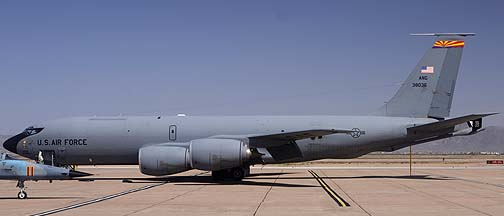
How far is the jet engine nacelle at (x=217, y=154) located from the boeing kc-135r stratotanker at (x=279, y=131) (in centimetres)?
131

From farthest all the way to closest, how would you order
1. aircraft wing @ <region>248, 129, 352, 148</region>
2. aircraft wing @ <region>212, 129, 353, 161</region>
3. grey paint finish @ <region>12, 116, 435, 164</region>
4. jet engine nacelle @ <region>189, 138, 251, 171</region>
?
grey paint finish @ <region>12, 116, 435, 164</region>
aircraft wing @ <region>212, 129, 353, 161</region>
aircraft wing @ <region>248, 129, 352, 148</region>
jet engine nacelle @ <region>189, 138, 251, 171</region>

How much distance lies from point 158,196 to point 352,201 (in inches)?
263

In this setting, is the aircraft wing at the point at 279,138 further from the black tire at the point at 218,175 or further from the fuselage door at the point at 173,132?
the fuselage door at the point at 173,132

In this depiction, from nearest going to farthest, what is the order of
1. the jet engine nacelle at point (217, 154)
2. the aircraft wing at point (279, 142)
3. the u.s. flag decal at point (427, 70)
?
the jet engine nacelle at point (217, 154) < the aircraft wing at point (279, 142) < the u.s. flag decal at point (427, 70)

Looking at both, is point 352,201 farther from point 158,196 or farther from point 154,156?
point 154,156

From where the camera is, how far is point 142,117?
109ft

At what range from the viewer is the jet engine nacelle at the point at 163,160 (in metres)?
29.7

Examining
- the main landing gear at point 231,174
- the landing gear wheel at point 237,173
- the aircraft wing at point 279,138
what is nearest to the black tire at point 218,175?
the main landing gear at point 231,174

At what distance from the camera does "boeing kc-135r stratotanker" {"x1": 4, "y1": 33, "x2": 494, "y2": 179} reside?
105 feet

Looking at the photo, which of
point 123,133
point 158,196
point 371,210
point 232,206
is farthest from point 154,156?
point 371,210

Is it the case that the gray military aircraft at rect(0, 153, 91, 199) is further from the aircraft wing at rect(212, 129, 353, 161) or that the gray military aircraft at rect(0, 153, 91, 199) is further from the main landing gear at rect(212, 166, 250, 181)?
the main landing gear at rect(212, 166, 250, 181)

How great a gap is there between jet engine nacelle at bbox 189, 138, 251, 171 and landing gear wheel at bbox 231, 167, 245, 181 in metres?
2.03

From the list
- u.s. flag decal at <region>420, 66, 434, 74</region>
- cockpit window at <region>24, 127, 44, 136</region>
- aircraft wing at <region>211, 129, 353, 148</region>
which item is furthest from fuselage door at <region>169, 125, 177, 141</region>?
u.s. flag decal at <region>420, 66, 434, 74</region>

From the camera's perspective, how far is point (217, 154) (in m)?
29.3
